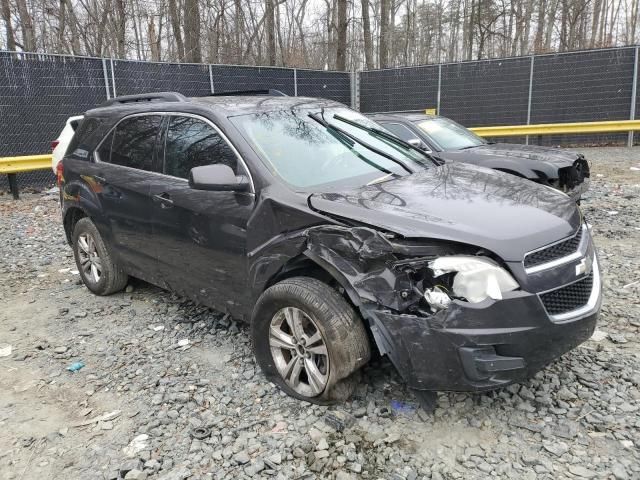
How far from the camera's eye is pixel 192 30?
19.8 metres

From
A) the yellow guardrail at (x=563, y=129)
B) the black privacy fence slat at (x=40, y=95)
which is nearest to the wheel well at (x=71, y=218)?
the black privacy fence slat at (x=40, y=95)

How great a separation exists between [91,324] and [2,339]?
71 cm

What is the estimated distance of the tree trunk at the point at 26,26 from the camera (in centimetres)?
1916

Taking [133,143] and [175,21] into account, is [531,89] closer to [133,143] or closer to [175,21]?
[133,143]

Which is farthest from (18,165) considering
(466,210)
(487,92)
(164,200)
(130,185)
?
(487,92)

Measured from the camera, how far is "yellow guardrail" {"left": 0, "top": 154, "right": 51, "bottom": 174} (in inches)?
387

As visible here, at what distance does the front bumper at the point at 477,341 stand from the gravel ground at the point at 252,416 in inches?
16.2

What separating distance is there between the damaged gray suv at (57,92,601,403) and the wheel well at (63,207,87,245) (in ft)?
2.50

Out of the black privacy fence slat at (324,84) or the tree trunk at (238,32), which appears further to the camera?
the tree trunk at (238,32)

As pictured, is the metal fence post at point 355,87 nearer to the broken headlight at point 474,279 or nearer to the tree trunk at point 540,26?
the broken headlight at point 474,279

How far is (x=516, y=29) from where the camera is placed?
28797mm

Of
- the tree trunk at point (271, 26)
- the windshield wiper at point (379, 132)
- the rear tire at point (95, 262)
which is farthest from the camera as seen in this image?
the tree trunk at point (271, 26)

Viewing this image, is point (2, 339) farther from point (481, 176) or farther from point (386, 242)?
point (481, 176)

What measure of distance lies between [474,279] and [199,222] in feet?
6.58
